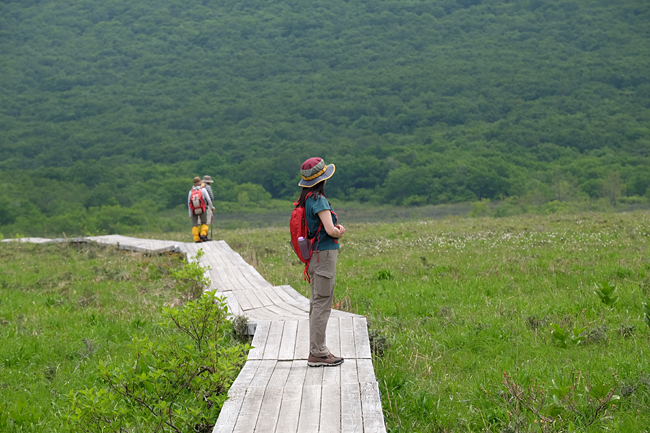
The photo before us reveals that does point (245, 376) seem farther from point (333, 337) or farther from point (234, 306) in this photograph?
point (234, 306)

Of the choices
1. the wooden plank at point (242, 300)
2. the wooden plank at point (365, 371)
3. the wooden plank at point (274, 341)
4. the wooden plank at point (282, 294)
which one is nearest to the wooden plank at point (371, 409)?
the wooden plank at point (365, 371)

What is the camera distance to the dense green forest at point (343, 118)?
12262 centimetres

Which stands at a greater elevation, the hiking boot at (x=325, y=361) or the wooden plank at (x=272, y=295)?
the hiking boot at (x=325, y=361)

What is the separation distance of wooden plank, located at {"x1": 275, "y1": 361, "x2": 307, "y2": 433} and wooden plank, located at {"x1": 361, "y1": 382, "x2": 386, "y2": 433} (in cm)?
53

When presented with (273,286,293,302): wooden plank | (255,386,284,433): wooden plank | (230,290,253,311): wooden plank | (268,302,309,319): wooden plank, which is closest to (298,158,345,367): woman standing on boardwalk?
(255,386,284,433): wooden plank

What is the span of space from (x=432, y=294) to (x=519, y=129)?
152 m

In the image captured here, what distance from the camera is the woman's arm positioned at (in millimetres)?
5168

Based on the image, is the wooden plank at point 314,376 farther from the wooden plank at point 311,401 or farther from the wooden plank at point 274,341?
the wooden plank at point 274,341

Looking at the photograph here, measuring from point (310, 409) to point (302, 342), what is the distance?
175cm

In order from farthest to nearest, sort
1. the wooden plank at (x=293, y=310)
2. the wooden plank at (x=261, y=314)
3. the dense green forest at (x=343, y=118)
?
the dense green forest at (x=343, y=118) < the wooden plank at (x=293, y=310) < the wooden plank at (x=261, y=314)

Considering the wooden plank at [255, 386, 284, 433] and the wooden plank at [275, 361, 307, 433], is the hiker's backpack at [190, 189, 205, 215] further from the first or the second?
the wooden plank at [255, 386, 284, 433]

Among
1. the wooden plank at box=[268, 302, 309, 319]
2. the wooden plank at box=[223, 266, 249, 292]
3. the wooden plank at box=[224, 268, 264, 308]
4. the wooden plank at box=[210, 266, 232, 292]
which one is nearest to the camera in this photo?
the wooden plank at box=[268, 302, 309, 319]

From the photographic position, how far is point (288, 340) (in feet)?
20.5

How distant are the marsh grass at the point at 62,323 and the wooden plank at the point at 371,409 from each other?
2561 millimetres
